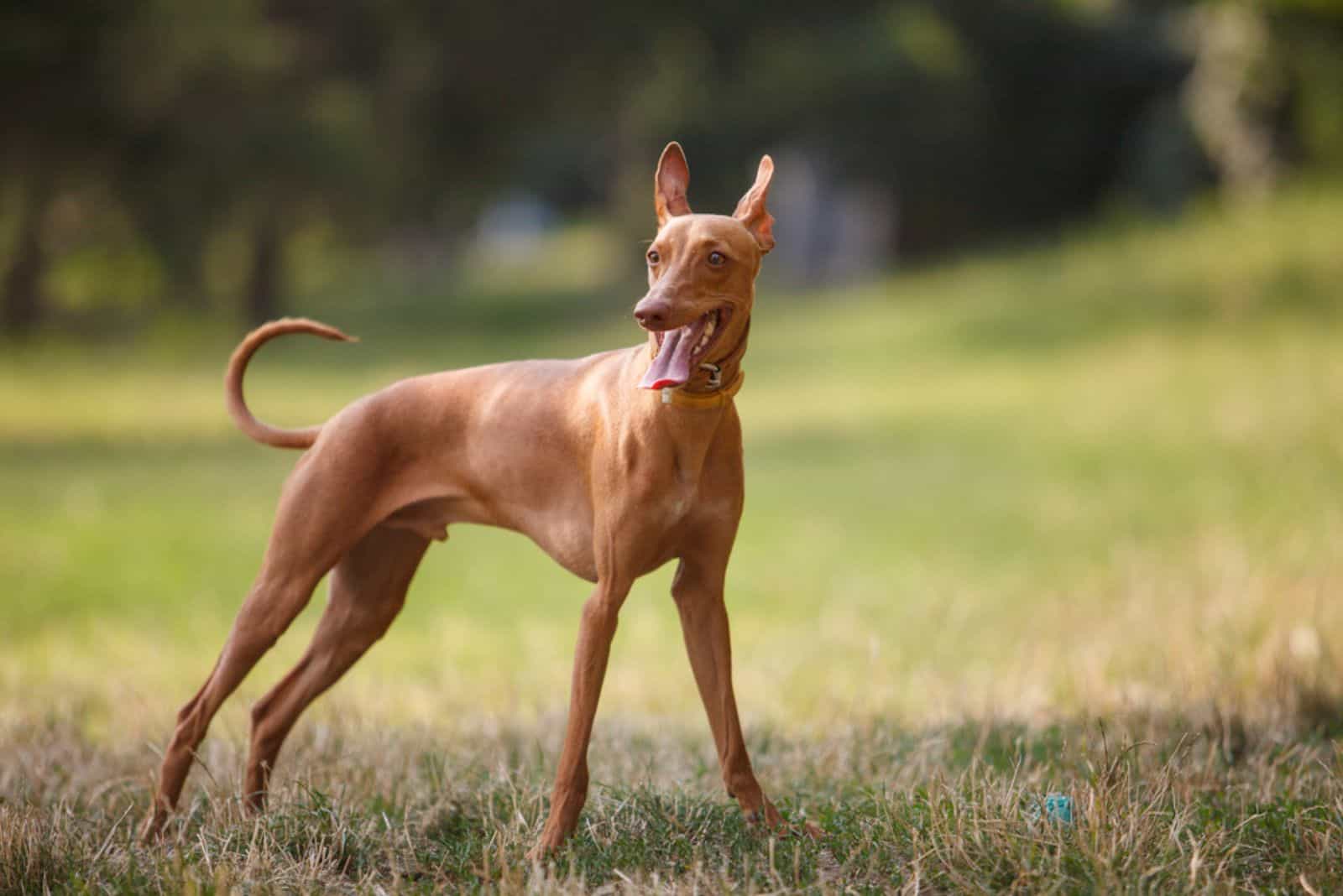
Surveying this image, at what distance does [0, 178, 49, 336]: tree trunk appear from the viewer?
25609 mm

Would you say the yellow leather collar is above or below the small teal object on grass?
above

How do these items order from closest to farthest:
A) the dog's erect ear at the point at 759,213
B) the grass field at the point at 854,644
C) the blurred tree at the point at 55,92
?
the dog's erect ear at the point at 759,213 < the grass field at the point at 854,644 < the blurred tree at the point at 55,92

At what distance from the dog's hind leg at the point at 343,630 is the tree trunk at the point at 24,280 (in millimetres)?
23207

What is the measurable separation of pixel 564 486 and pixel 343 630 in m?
1.08

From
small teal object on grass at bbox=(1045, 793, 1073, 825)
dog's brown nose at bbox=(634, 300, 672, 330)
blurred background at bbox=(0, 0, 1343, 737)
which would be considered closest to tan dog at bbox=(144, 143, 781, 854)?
dog's brown nose at bbox=(634, 300, 672, 330)

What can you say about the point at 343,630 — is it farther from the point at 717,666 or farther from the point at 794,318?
the point at 794,318

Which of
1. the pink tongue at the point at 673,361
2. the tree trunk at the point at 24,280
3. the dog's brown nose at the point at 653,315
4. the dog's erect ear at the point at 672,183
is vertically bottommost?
the pink tongue at the point at 673,361

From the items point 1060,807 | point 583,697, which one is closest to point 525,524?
point 583,697

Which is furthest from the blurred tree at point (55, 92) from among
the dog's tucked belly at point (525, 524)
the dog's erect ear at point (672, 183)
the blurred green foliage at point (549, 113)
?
the dog's erect ear at point (672, 183)

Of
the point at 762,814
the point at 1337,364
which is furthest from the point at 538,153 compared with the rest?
the point at 762,814

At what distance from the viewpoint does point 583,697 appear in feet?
12.7

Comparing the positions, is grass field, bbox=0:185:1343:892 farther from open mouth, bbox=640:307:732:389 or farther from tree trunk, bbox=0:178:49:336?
tree trunk, bbox=0:178:49:336

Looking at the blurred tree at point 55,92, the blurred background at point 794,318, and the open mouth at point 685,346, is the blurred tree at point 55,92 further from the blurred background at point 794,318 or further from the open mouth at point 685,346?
the open mouth at point 685,346

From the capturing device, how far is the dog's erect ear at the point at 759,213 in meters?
3.83
